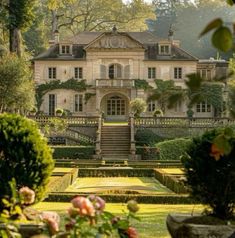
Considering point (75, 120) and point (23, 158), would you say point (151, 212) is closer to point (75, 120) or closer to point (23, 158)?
point (23, 158)

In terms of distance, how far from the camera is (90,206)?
9.43 feet

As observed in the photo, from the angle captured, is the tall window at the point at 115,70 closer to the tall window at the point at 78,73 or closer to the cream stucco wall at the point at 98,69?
the cream stucco wall at the point at 98,69

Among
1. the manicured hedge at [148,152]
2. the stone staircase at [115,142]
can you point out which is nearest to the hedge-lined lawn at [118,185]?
the manicured hedge at [148,152]

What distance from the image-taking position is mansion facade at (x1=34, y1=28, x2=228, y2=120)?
149ft

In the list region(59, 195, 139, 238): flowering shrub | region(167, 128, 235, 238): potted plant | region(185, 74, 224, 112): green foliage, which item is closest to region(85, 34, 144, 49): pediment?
region(167, 128, 235, 238): potted plant

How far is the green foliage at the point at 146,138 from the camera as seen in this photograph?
113 ft

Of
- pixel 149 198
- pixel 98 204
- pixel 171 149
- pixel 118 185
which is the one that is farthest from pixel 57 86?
pixel 98 204

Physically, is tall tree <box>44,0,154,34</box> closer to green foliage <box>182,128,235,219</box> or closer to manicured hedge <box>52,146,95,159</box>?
manicured hedge <box>52,146,95,159</box>

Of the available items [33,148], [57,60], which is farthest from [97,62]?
[33,148]

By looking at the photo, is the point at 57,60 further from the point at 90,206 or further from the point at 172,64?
the point at 90,206

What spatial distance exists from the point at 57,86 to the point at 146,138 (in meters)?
13.4

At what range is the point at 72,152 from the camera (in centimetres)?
3055

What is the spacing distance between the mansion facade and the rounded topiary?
36269 millimetres

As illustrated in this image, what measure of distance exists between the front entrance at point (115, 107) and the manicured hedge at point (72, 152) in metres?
16.0
